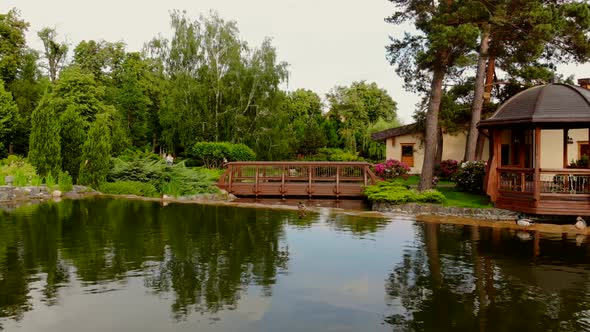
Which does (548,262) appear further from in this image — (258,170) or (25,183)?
(25,183)

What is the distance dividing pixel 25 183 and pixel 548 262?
66.7 ft

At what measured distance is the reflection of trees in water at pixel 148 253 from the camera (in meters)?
7.91

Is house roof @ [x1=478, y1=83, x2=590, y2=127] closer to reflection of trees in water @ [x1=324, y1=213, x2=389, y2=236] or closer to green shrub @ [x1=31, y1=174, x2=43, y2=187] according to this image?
reflection of trees in water @ [x1=324, y1=213, x2=389, y2=236]

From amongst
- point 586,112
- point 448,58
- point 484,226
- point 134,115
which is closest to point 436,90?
point 448,58

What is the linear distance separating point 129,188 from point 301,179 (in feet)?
29.3

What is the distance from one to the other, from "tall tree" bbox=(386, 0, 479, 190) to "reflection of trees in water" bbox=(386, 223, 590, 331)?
33.7 feet

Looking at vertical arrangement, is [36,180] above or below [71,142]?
below

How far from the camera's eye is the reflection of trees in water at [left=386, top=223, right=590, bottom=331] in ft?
21.7

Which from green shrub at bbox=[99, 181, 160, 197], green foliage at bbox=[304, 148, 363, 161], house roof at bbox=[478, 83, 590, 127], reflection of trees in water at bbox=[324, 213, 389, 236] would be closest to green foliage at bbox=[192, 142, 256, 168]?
green foliage at bbox=[304, 148, 363, 161]

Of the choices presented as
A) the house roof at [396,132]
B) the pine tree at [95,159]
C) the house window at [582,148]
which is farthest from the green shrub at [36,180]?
the house window at [582,148]

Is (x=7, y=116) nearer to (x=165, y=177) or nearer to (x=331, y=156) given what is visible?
(x=165, y=177)

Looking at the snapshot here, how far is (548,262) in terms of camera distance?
1014 cm

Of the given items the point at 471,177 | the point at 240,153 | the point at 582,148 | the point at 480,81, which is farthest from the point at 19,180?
the point at 582,148

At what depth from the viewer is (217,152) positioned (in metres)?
34.5
